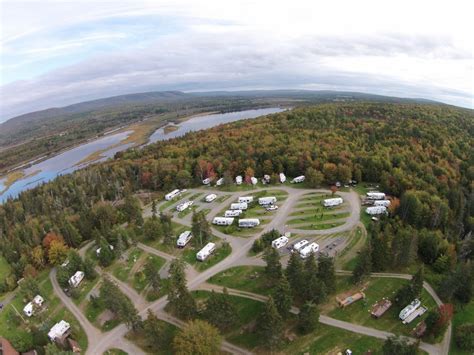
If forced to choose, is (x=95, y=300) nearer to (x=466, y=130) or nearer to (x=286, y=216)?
(x=286, y=216)

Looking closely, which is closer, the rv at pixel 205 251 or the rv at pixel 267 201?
the rv at pixel 205 251

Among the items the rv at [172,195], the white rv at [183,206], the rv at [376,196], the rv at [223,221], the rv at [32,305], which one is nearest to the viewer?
the rv at [32,305]

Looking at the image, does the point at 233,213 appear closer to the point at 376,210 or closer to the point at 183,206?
the point at 183,206

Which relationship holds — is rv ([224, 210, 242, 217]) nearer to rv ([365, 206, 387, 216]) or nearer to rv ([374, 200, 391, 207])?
rv ([365, 206, 387, 216])

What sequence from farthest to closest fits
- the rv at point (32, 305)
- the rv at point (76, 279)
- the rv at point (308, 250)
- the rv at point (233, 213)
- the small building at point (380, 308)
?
the rv at point (233, 213), the rv at point (76, 279), the rv at point (308, 250), the rv at point (32, 305), the small building at point (380, 308)

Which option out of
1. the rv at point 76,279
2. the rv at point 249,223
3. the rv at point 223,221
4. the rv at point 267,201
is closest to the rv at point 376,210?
the rv at point 267,201

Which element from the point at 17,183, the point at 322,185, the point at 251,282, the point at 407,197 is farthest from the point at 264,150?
the point at 17,183

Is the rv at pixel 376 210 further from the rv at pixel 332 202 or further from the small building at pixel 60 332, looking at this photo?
the small building at pixel 60 332
